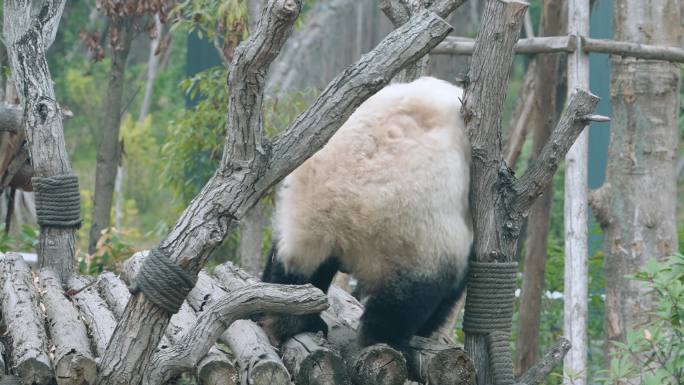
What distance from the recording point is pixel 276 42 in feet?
9.33

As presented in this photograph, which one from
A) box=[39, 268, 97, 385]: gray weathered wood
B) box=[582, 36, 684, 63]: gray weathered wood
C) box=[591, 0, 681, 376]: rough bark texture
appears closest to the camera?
box=[39, 268, 97, 385]: gray weathered wood

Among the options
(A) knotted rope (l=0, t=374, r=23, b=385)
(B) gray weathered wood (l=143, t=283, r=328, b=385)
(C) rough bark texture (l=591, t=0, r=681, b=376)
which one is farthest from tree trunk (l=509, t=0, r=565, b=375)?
(A) knotted rope (l=0, t=374, r=23, b=385)

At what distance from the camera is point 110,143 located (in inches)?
283

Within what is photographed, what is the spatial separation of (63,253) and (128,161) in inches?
351

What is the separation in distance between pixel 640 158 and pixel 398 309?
110 inches

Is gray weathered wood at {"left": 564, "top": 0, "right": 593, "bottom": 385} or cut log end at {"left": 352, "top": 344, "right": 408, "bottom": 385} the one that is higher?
gray weathered wood at {"left": 564, "top": 0, "right": 593, "bottom": 385}

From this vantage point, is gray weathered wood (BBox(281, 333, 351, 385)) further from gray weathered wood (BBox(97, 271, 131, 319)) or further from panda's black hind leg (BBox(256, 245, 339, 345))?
gray weathered wood (BBox(97, 271, 131, 319))

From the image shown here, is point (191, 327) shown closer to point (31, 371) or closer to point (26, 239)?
point (31, 371)

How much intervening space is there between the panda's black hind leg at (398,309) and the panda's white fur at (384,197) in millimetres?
45

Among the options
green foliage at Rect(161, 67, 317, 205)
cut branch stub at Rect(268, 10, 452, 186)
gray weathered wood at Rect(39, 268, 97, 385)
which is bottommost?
gray weathered wood at Rect(39, 268, 97, 385)

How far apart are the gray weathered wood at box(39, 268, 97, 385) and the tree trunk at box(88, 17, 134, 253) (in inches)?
106

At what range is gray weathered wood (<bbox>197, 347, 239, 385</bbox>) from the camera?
3211 mm

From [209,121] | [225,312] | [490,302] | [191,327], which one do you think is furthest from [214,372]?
[209,121]

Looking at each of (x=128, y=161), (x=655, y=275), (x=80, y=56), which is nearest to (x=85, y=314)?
(x=655, y=275)
